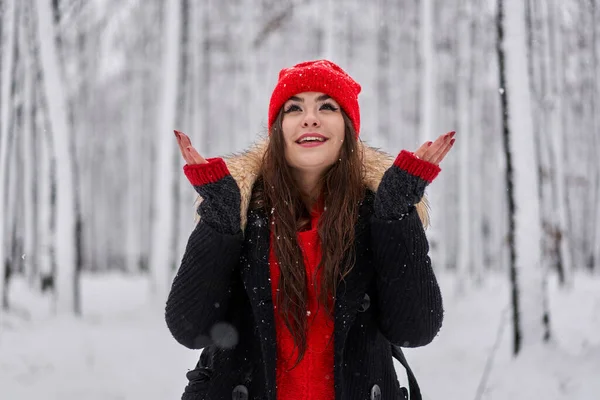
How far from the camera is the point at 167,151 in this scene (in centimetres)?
969

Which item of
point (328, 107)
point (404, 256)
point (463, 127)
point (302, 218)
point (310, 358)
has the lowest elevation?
point (310, 358)

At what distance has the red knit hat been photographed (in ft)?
7.01

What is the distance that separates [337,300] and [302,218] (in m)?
0.39

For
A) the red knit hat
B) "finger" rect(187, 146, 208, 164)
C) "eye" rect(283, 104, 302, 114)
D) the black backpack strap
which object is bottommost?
the black backpack strap

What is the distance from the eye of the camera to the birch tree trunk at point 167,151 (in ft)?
31.0

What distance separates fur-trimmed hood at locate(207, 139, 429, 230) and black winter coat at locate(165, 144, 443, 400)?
0.39ft

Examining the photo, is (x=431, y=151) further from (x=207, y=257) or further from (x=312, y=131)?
(x=207, y=257)

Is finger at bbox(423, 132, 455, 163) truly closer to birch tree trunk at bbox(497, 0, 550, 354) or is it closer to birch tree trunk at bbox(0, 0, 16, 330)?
birch tree trunk at bbox(497, 0, 550, 354)

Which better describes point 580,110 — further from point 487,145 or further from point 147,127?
point 147,127

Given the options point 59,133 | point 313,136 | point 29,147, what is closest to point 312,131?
point 313,136

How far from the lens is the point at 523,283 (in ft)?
18.8

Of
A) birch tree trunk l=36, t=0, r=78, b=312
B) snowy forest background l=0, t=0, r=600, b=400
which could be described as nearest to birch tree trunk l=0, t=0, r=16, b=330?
snowy forest background l=0, t=0, r=600, b=400

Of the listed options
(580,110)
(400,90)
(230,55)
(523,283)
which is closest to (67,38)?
(230,55)

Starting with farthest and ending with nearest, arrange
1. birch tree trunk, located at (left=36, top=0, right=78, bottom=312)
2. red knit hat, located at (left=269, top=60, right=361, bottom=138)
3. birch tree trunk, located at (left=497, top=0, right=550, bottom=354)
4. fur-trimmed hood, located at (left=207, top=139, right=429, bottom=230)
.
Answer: birch tree trunk, located at (left=36, top=0, right=78, bottom=312) < birch tree trunk, located at (left=497, top=0, right=550, bottom=354) < red knit hat, located at (left=269, top=60, right=361, bottom=138) < fur-trimmed hood, located at (left=207, top=139, right=429, bottom=230)
